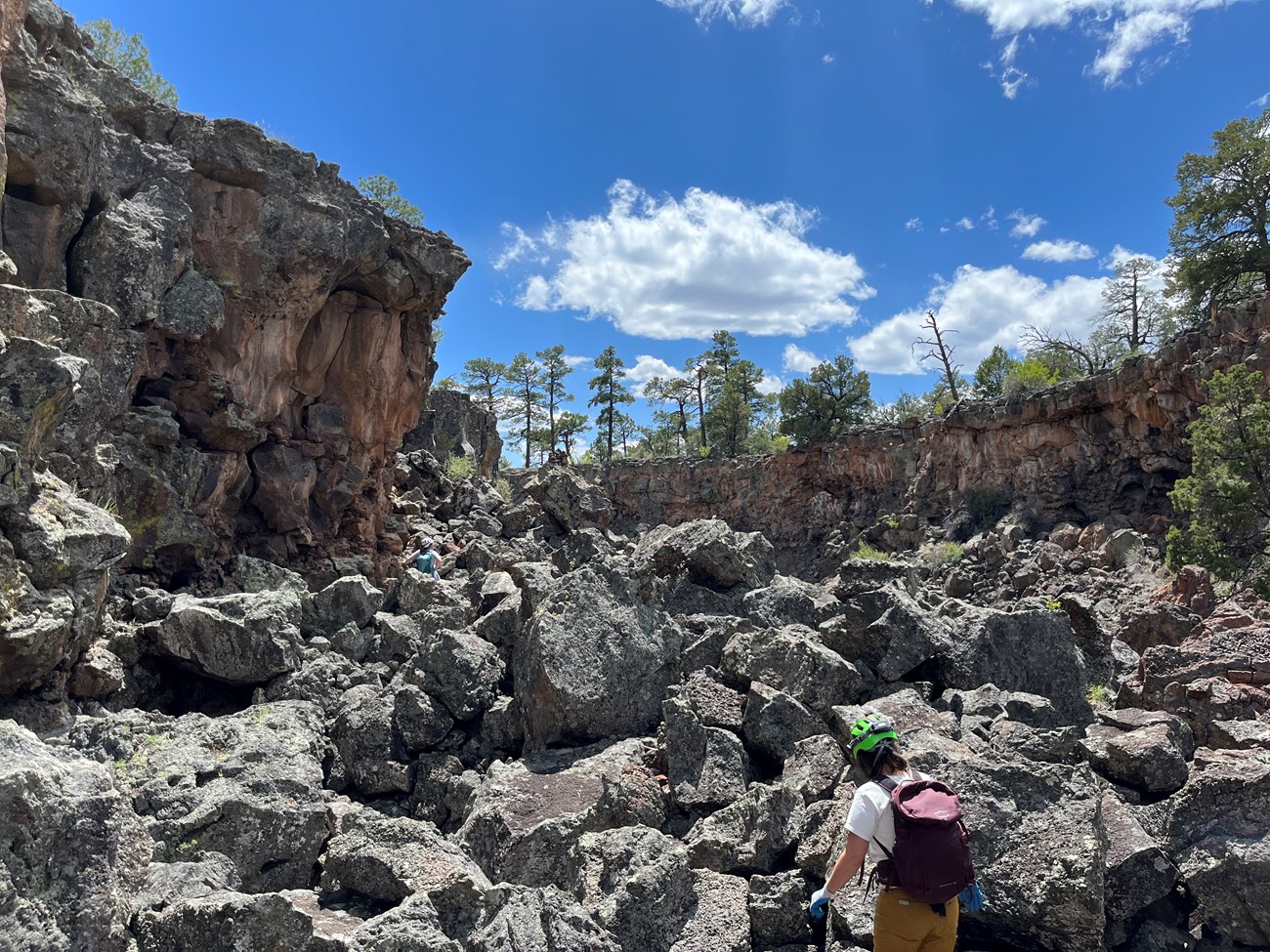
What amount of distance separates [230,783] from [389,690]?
1850 mm

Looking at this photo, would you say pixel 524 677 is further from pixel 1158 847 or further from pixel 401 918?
pixel 1158 847

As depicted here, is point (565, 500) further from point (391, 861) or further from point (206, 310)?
point (391, 861)

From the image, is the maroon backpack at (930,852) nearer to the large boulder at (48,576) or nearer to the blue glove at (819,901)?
the blue glove at (819,901)

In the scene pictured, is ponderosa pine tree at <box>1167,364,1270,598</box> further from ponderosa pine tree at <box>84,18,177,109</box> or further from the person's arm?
ponderosa pine tree at <box>84,18,177,109</box>

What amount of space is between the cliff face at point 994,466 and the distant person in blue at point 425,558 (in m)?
17.9

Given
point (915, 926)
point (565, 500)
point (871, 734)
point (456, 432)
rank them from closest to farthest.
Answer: point (915, 926), point (871, 734), point (565, 500), point (456, 432)

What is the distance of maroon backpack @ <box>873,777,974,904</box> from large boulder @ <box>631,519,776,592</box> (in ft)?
21.0

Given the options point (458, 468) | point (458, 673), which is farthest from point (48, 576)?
point (458, 468)

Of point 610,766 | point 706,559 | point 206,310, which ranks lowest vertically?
point 610,766

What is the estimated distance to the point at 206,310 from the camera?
12484 mm

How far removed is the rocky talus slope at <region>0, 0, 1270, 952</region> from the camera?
399 cm

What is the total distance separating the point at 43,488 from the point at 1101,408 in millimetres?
25404

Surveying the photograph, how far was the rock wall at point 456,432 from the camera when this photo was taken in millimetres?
23938

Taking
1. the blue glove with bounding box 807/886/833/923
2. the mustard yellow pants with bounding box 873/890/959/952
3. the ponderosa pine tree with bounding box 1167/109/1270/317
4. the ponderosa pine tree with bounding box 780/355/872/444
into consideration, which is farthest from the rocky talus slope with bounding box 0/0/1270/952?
the ponderosa pine tree with bounding box 780/355/872/444
